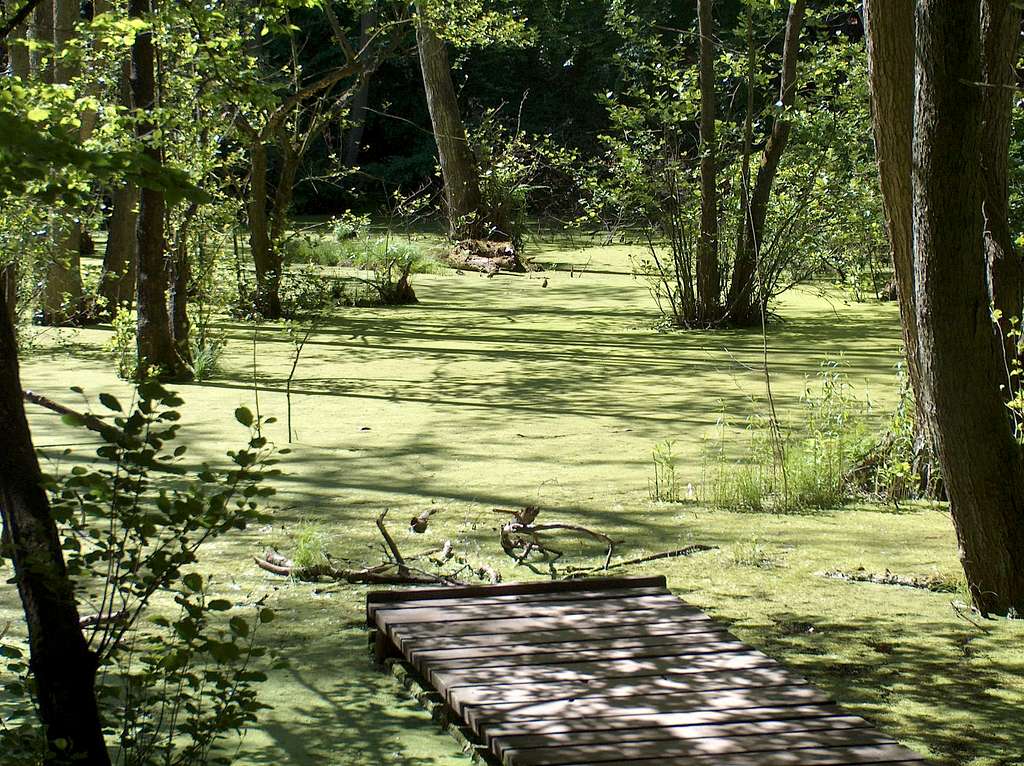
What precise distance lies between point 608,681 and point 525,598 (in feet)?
2.58

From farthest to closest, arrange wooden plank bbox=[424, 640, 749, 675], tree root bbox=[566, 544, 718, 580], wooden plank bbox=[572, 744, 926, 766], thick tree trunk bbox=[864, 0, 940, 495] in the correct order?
thick tree trunk bbox=[864, 0, 940, 495], tree root bbox=[566, 544, 718, 580], wooden plank bbox=[424, 640, 749, 675], wooden plank bbox=[572, 744, 926, 766]

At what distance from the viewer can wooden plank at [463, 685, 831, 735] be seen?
324 cm

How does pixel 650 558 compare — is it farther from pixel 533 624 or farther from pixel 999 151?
pixel 999 151

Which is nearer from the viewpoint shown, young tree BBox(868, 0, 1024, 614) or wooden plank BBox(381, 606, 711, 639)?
wooden plank BBox(381, 606, 711, 639)

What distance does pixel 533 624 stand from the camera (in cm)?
397

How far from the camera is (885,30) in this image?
544cm

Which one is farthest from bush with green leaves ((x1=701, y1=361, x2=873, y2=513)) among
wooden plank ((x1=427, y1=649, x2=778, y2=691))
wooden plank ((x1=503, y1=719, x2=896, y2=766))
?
wooden plank ((x1=503, y1=719, x2=896, y2=766))

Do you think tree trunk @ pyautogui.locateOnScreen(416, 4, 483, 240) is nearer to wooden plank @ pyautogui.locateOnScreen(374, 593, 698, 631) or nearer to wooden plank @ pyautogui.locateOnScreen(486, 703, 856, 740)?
wooden plank @ pyautogui.locateOnScreen(374, 593, 698, 631)

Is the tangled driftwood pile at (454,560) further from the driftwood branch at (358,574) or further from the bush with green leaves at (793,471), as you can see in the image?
the bush with green leaves at (793,471)

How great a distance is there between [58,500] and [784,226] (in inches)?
382

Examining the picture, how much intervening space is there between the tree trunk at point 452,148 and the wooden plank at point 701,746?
51.7 feet

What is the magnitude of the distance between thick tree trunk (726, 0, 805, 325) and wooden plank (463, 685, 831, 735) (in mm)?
8028

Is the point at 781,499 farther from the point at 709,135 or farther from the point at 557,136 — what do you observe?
the point at 557,136

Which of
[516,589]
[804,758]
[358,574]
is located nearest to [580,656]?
[516,589]
